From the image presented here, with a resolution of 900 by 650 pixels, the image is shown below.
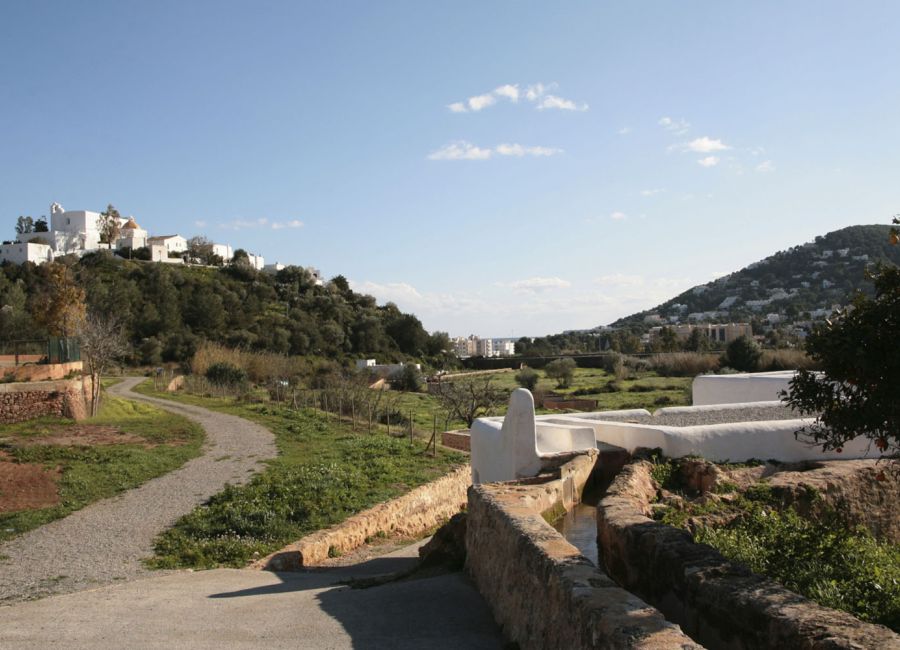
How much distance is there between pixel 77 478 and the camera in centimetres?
1402

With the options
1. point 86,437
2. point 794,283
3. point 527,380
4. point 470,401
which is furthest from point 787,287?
point 86,437

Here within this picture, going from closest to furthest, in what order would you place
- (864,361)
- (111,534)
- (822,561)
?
(864,361)
(822,561)
(111,534)

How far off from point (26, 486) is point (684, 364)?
40.9 metres

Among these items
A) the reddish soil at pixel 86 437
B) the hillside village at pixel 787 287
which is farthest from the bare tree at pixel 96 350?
the hillside village at pixel 787 287

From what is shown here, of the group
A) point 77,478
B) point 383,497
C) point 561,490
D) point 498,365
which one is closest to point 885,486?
point 561,490

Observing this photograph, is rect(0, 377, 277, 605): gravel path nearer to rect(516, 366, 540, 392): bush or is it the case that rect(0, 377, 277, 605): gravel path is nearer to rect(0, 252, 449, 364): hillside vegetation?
rect(516, 366, 540, 392): bush

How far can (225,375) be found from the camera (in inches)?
1417

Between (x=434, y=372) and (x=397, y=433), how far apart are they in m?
33.5

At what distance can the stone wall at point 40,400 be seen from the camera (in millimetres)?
19797

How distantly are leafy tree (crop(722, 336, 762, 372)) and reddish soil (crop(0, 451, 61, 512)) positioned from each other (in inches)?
1310

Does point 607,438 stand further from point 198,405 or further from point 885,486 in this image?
point 198,405

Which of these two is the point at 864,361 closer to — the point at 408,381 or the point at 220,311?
the point at 408,381

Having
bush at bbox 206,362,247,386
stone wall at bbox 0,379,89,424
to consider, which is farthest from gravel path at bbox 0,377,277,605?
bush at bbox 206,362,247,386

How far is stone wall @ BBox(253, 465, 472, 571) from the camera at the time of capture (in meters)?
10.4
